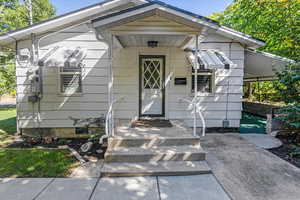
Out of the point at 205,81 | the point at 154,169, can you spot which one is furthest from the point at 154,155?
the point at 205,81

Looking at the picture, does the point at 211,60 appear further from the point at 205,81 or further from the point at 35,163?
the point at 35,163

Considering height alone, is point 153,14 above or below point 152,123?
above

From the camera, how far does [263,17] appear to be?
7840 millimetres

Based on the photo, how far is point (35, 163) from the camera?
359 cm

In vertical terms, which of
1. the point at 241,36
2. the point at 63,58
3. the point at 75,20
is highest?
the point at 75,20

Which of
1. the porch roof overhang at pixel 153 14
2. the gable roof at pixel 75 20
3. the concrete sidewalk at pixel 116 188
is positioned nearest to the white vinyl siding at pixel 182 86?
the gable roof at pixel 75 20

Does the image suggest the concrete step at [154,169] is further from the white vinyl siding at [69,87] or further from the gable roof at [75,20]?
the gable roof at [75,20]

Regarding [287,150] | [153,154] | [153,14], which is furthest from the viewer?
[287,150]

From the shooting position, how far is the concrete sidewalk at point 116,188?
248 centimetres

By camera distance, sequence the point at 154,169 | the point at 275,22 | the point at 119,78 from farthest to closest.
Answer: the point at 275,22 → the point at 119,78 → the point at 154,169

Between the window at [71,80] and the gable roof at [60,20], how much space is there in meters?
1.42

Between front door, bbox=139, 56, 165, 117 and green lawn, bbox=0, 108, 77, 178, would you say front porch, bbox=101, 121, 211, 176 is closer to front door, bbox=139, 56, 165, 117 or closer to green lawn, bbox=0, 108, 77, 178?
green lawn, bbox=0, 108, 77, 178

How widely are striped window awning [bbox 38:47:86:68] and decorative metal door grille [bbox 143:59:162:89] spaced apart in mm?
2119

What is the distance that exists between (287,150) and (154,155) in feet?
12.5
